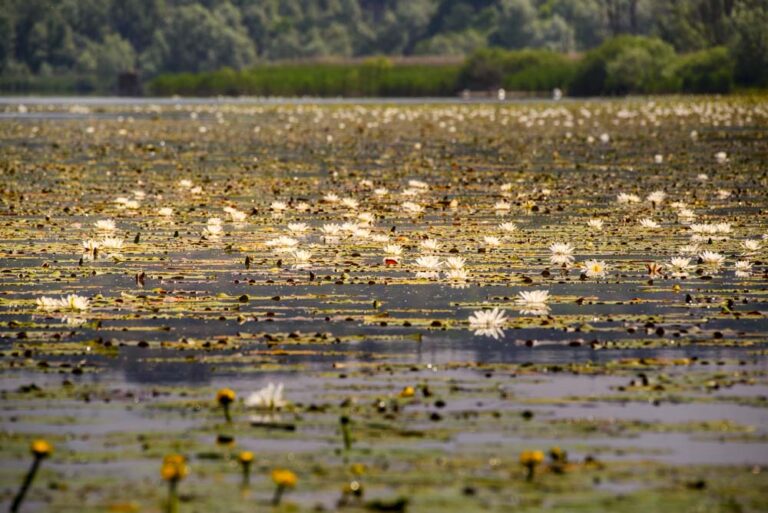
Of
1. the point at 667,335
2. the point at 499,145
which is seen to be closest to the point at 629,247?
the point at 667,335

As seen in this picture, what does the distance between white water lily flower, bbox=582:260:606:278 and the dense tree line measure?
123m

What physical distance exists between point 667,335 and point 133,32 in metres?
165

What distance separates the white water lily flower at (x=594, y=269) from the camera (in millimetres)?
12383

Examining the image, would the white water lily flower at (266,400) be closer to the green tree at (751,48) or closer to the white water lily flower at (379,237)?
the white water lily flower at (379,237)

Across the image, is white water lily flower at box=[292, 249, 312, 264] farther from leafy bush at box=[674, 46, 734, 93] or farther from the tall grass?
the tall grass

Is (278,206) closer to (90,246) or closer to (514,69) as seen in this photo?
(90,246)

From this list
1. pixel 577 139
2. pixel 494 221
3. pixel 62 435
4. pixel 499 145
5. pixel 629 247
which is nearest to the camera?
pixel 62 435

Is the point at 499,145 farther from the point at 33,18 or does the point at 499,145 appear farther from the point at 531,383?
the point at 33,18

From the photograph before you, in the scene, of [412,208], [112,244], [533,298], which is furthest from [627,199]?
[533,298]

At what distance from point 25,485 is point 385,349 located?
3.33 meters

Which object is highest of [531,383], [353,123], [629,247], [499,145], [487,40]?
[487,40]

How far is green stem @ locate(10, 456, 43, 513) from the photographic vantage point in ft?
19.4

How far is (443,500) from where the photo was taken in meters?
5.92

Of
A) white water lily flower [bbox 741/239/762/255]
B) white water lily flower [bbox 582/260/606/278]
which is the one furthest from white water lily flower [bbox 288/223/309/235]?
white water lily flower [bbox 741/239/762/255]
